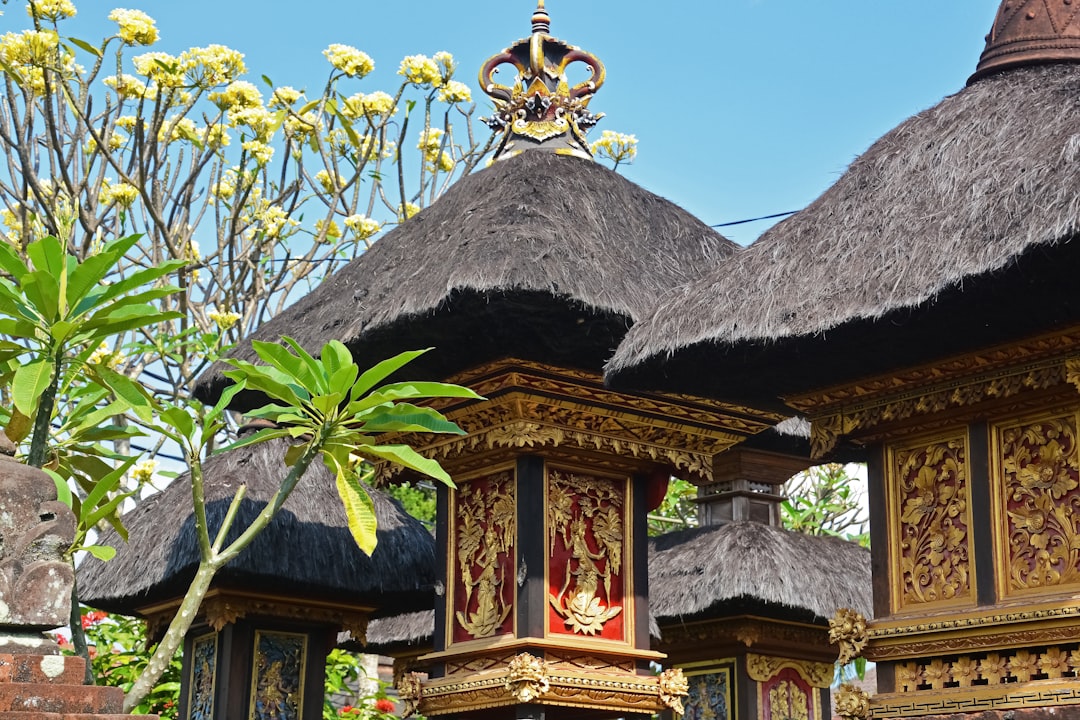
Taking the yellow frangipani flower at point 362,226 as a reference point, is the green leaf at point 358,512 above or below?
below

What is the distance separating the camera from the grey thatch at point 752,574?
9633 millimetres

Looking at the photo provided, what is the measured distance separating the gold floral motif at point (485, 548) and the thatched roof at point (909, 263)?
4.32ft

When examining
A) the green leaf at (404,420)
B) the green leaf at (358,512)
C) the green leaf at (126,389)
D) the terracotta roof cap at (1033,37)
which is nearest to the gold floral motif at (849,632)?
the green leaf at (404,420)

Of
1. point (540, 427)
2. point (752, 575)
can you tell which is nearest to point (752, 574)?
point (752, 575)

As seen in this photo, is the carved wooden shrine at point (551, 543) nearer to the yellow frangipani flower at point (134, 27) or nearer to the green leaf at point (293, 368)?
the green leaf at point (293, 368)

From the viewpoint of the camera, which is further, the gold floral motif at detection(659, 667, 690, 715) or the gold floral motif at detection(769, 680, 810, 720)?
the gold floral motif at detection(769, 680, 810, 720)

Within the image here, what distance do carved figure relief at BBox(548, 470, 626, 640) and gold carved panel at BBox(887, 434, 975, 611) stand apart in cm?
179

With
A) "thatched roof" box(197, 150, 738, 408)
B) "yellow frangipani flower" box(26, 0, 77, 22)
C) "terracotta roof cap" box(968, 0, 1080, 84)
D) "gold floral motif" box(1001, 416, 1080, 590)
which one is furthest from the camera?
"yellow frangipani flower" box(26, 0, 77, 22)

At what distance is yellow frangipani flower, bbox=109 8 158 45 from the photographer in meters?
11.3

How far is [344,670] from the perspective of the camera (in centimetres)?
1185

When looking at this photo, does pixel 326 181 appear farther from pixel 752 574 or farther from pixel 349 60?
pixel 752 574

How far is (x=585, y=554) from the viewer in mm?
7898

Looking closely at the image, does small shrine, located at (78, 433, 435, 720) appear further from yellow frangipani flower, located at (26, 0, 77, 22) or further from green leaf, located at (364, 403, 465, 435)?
yellow frangipani flower, located at (26, 0, 77, 22)

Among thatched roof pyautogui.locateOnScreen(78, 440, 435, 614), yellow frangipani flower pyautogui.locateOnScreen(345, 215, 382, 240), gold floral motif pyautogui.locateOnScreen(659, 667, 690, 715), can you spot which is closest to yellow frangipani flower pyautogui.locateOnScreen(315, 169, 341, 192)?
yellow frangipani flower pyautogui.locateOnScreen(345, 215, 382, 240)
